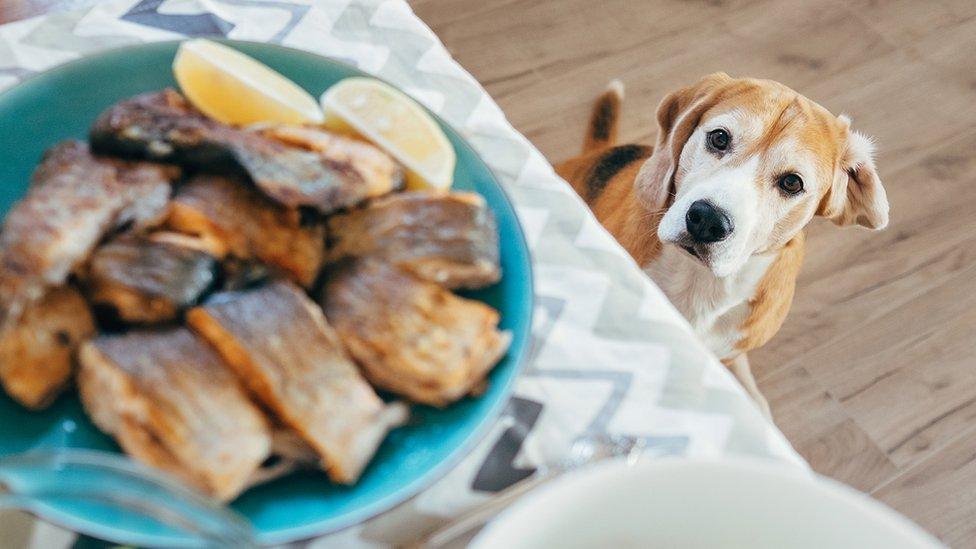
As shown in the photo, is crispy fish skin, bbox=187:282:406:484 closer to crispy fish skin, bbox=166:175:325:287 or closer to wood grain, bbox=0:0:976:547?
crispy fish skin, bbox=166:175:325:287

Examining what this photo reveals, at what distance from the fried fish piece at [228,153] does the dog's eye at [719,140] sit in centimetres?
74

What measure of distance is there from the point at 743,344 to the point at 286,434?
1.02m

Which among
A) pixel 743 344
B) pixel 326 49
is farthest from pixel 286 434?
pixel 743 344

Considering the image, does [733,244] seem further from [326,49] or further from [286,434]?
[286,434]

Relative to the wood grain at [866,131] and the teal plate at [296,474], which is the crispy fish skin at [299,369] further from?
the wood grain at [866,131]

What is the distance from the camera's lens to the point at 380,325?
67cm

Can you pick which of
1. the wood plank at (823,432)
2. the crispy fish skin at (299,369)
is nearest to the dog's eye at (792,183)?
the wood plank at (823,432)

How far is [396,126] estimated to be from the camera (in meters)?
0.80

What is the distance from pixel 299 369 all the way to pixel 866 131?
1.99 meters

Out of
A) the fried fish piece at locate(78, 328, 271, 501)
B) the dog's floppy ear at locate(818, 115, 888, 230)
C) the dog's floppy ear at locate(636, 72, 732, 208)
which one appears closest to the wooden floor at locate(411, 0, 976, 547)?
the dog's floppy ear at locate(818, 115, 888, 230)

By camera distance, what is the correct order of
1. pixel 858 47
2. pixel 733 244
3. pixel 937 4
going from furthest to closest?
pixel 937 4 → pixel 858 47 → pixel 733 244

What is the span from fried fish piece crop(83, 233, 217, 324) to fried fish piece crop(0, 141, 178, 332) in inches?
0.7

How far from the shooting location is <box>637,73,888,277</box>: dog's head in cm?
126

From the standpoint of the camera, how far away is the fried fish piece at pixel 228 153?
0.69m
